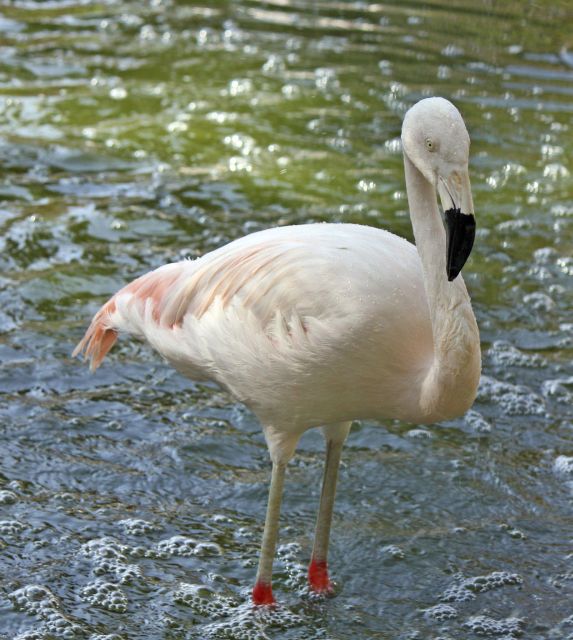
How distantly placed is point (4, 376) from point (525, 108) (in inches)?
187

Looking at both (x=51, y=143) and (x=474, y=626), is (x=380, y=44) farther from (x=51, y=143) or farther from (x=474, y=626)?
(x=474, y=626)

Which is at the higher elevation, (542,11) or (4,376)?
(542,11)

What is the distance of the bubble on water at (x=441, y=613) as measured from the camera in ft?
12.3

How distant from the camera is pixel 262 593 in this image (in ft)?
12.2

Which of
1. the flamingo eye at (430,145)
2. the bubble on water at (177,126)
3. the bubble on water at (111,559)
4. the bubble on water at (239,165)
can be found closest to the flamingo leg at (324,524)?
the bubble on water at (111,559)

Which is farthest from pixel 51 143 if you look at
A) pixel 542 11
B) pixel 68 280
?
pixel 542 11

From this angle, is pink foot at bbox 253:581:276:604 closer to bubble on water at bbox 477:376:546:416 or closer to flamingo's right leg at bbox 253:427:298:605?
flamingo's right leg at bbox 253:427:298:605

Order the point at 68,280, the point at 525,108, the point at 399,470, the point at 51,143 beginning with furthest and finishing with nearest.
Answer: the point at 525,108 → the point at 51,143 → the point at 68,280 → the point at 399,470

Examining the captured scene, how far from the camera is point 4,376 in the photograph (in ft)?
16.4

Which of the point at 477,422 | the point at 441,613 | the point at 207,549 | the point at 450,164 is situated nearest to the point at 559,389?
the point at 477,422

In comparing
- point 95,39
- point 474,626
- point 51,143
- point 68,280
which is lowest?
point 474,626

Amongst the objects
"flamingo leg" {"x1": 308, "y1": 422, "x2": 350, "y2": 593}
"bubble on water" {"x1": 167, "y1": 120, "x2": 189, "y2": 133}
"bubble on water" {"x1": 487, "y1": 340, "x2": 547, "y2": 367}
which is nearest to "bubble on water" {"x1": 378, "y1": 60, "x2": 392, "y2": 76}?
"bubble on water" {"x1": 167, "y1": 120, "x2": 189, "y2": 133}

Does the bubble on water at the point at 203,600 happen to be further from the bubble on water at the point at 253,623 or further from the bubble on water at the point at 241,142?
the bubble on water at the point at 241,142

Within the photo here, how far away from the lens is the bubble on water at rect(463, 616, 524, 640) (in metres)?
3.67
